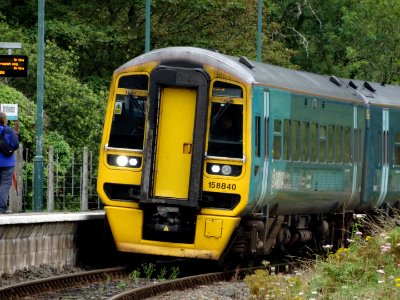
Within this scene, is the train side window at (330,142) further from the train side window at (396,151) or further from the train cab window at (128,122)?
the train cab window at (128,122)

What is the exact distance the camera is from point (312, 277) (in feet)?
48.2

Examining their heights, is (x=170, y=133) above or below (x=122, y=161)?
above

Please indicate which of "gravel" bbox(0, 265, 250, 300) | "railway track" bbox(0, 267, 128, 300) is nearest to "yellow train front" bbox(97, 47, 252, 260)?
"railway track" bbox(0, 267, 128, 300)

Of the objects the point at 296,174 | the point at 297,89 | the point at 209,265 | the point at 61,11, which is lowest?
the point at 209,265

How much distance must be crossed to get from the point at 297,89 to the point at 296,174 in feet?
4.14

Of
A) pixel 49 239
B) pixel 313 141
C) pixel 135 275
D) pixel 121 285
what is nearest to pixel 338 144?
pixel 313 141

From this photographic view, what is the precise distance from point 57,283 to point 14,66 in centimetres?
853

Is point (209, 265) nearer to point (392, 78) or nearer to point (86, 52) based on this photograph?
point (86, 52)

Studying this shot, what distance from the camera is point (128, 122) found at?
60.6 ft

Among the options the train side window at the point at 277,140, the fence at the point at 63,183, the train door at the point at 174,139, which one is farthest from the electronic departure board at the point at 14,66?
the train door at the point at 174,139

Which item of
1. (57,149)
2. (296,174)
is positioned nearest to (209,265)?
(296,174)

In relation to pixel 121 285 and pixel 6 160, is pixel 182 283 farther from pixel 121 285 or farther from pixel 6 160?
pixel 6 160

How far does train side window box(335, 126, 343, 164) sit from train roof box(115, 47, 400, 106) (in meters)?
0.54

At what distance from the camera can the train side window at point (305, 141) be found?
2103 centimetres
